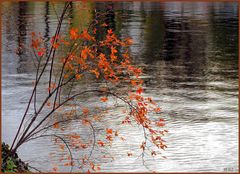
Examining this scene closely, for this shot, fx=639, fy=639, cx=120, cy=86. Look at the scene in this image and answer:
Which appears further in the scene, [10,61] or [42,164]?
[10,61]

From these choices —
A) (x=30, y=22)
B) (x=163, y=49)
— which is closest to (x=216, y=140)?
(x=163, y=49)

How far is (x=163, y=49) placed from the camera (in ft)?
102

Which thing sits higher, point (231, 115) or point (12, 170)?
point (12, 170)

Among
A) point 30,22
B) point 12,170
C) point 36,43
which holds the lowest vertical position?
point 30,22

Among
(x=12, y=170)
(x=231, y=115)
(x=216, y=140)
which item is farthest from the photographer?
(x=231, y=115)

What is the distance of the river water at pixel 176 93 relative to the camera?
44.6ft

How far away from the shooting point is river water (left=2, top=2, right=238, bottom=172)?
44.6ft

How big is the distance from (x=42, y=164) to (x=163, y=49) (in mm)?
18860

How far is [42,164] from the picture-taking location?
13062mm

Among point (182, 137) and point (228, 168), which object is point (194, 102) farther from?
point (228, 168)

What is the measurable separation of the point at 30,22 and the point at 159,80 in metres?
22.4

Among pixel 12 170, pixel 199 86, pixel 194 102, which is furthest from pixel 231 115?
pixel 12 170

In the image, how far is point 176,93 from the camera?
20.6m

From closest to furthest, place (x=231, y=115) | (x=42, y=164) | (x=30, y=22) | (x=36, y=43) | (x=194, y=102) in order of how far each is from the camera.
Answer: (x=36, y=43)
(x=42, y=164)
(x=231, y=115)
(x=194, y=102)
(x=30, y=22)
